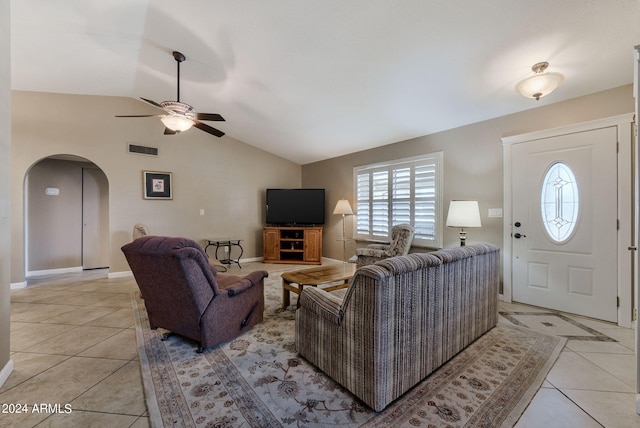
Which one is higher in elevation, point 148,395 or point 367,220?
point 367,220

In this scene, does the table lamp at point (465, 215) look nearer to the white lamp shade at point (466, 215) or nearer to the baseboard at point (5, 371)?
the white lamp shade at point (466, 215)

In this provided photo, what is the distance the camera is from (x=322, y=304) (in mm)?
1780

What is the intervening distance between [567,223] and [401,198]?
223 cm

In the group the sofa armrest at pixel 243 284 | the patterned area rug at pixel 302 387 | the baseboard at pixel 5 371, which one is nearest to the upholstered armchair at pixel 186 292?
the sofa armrest at pixel 243 284

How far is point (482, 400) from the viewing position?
5.24 feet

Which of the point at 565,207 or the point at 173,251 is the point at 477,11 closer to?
the point at 565,207

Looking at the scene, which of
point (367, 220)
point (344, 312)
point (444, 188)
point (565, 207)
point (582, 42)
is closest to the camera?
point (344, 312)

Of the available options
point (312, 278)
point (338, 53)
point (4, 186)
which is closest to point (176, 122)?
point (4, 186)

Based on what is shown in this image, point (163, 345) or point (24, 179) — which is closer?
point (163, 345)

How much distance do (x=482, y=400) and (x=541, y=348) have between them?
3.60 feet

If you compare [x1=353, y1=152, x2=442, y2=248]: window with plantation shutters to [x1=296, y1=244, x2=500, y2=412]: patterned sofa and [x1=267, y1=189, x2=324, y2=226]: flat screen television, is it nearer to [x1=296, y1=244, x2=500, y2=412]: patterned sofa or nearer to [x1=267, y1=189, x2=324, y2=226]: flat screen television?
[x1=267, y1=189, x2=324, y2=226]: flat screen television

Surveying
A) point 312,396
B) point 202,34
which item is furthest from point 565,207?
point 202,34

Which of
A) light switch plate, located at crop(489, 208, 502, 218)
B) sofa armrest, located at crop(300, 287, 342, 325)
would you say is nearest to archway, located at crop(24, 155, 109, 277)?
sofa armrest, located at crop(300, 287, 342, 325)

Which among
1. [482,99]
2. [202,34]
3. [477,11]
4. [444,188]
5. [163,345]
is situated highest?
[202,34]
